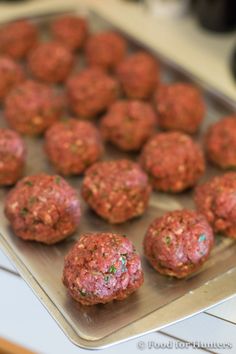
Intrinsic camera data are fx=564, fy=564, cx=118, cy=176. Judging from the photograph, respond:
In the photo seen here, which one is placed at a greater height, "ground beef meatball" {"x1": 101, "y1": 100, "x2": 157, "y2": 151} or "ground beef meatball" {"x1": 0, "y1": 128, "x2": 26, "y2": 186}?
"ground beef meatball" {"x1": 0, "y1": 128, "x2": 26, "y2": 186}

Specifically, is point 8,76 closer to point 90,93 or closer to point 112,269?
point 90,93

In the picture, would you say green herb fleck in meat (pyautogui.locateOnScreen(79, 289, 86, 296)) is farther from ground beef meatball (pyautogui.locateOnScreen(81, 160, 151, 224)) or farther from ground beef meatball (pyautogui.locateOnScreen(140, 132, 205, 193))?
ground beef meatball (pyautogui.locateOnScreen(140, 132, 205, 193))

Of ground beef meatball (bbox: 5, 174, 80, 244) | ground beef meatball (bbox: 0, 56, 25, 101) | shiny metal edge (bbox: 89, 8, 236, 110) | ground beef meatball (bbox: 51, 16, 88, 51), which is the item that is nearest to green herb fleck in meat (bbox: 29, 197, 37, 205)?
ground beef meatball (bbox: 5, 174, 80, 244)

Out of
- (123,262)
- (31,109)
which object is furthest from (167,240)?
(31,109)

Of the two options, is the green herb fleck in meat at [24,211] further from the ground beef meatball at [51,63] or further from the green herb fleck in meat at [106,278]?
the ground beef meatball at [51,63]

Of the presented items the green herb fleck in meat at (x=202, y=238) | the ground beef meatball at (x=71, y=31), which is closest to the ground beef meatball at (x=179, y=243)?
the green herb fleck in meat at (x=202, y=238)

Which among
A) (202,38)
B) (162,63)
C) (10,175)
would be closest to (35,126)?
(10,175)

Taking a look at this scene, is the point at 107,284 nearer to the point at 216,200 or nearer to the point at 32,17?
the point at 216,200
